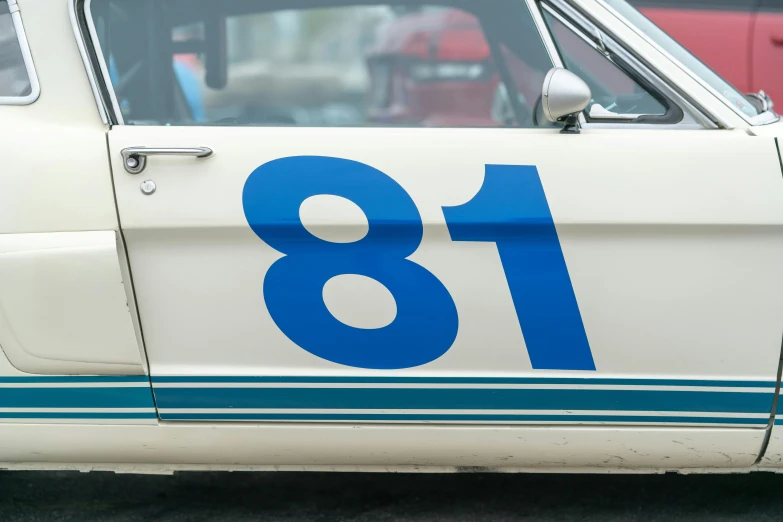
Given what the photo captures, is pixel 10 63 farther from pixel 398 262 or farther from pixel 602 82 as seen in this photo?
pixel 602 82

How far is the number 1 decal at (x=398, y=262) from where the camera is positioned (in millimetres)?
2266

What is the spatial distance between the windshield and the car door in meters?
0.18

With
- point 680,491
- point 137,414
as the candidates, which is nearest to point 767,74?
point 680,491

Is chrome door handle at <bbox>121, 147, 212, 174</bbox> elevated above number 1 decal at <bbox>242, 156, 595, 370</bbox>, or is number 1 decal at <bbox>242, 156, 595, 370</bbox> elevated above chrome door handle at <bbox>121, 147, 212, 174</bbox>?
chrome door handle at <bbox>121, 147, 212, 174</bbox>

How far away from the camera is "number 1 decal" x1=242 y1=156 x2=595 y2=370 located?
2266mm

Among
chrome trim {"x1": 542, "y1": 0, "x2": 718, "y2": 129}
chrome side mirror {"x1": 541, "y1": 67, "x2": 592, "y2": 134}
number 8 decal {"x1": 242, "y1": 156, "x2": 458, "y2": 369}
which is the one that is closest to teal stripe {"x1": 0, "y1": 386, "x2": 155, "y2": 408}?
number 8 decal {"x1": 242, "y1": 156, "x2": 458, "y2": 369}

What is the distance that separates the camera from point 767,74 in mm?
5367

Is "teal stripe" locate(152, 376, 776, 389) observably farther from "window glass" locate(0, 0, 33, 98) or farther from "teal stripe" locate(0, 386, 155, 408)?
"window glass" locate(0, 0, 33, 98)

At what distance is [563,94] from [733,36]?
12.0 feet

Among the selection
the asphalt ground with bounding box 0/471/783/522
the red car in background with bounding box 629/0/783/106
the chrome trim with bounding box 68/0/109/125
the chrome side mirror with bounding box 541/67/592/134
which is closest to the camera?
the chrome side mirror with bounding box 541/67/592/134

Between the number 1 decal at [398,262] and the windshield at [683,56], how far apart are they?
545 millimetres

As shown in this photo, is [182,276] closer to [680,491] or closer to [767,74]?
[680,491]

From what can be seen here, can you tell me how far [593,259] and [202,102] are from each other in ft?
3.73

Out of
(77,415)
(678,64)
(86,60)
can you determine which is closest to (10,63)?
(86,60)
